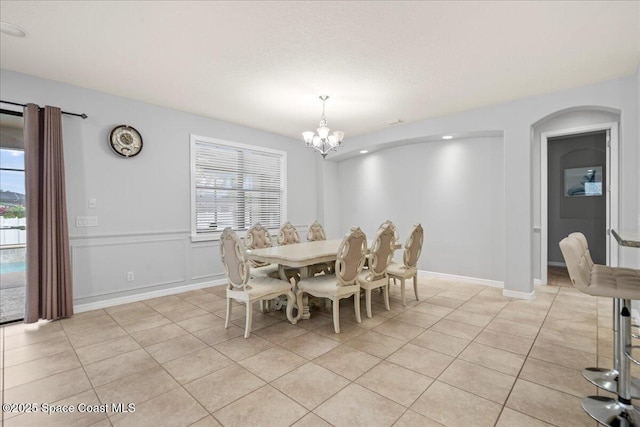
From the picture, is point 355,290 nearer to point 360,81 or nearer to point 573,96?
point 360,81

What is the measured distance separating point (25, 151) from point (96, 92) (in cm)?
108

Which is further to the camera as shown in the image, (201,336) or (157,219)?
(157,219)

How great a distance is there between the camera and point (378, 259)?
3297 millimetres

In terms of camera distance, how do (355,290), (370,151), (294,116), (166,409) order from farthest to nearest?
(370,151) → (294,116) → (355,290) → (166,409)

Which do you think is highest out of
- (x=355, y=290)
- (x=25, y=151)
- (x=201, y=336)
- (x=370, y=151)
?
(x=370, y=151)

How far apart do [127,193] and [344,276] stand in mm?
3127

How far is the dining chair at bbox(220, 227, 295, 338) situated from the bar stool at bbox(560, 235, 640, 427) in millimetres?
2359

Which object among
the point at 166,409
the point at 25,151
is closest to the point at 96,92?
the point at 25,151

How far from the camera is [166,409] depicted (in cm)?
178

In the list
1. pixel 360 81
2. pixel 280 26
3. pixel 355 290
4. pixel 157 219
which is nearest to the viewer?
pixel 280 26

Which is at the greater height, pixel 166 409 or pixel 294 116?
pixel 294 116

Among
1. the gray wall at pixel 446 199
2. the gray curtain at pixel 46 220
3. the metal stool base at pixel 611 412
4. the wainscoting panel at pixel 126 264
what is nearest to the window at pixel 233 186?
the wainscoting panel at pixel 126 264

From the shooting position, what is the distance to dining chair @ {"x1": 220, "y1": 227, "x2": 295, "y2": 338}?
9.18 feet

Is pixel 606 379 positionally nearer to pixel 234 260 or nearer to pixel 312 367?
pixel 312 367
